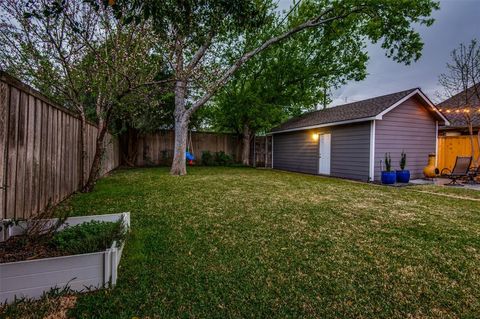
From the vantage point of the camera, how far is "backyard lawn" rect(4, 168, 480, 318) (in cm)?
165

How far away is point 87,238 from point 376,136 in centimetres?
856

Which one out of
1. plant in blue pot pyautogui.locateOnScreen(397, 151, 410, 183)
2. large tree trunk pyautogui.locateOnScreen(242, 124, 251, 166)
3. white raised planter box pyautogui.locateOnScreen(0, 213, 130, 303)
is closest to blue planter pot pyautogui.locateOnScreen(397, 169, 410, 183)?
plant in blue pot pyautogui.locateOnScreen(397, 151, 410, 183)

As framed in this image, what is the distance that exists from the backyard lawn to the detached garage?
4.07 metres

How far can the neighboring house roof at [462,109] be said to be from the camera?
31.9 ft

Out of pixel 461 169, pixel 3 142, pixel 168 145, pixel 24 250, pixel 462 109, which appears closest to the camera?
pixel 24 250

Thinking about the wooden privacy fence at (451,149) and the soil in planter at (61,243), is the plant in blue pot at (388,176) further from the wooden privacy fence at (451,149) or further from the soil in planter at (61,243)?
the soil in planter at (61,243)

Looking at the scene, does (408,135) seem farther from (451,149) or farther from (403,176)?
(451,149)

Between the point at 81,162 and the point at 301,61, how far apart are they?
1150 centimetres

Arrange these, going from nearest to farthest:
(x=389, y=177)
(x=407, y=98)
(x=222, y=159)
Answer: (x=389, y=177) < (x=407, y=98) < (x=222, y=159)

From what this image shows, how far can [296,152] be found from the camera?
12.0m

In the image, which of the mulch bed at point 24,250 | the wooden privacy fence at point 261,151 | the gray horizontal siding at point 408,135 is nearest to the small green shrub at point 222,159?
the wooden privacy fence at point 261,151

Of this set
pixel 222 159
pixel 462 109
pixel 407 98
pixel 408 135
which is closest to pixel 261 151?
pixel 222 159

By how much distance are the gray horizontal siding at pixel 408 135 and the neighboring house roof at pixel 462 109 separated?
143 cm

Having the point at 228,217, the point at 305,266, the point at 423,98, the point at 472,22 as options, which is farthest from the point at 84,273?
the point at 472,22
